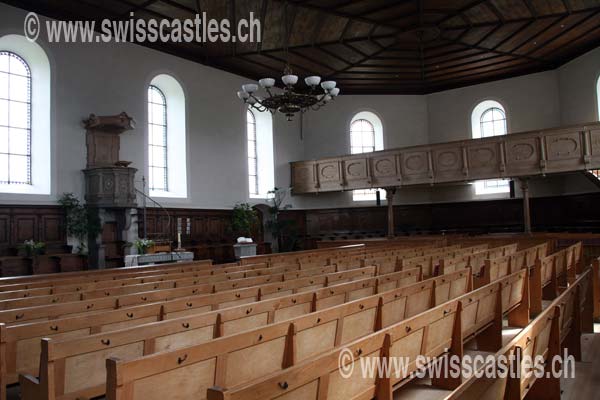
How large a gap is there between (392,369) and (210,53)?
47.0ft

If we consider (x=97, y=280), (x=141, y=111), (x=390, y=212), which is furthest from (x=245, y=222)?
(x=97, y=280)

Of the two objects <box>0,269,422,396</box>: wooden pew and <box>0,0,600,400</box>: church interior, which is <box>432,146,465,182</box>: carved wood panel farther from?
<box>0,269,422,396</box>: wooden pew

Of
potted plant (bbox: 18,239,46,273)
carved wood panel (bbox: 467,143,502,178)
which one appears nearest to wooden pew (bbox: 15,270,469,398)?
potted plant (bbox: 18,239,46,273)

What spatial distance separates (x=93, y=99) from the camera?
12.7 metres

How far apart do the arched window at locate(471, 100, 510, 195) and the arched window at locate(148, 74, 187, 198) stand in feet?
38.4

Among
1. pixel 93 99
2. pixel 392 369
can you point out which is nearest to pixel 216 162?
pixel 93 99

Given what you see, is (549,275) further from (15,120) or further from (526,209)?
(15,120)

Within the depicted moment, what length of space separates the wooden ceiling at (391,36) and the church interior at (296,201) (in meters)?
0.10

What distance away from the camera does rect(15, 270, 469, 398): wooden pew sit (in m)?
2.52

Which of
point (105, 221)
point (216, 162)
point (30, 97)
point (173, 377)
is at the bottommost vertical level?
point (173, 377)

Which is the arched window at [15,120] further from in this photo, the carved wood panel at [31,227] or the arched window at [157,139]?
the arched window at [157,139]

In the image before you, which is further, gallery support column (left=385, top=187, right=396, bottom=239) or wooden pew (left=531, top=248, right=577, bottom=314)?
gallery support column (left=385, top=187, right=396, bottom=239)

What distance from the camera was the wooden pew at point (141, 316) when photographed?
9.70 feet

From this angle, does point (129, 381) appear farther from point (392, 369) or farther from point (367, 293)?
point (367, 293)
